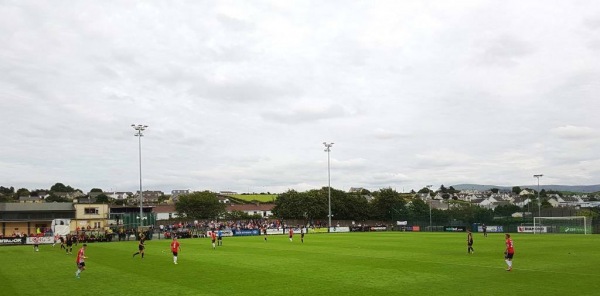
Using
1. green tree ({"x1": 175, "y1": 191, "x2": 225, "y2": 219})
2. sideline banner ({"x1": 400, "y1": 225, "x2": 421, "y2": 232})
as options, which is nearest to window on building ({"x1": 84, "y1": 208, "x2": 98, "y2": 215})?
green tree ({"x1": 175, "y1": 191, "x2": 225, "y2": 219})

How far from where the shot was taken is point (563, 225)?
75.6 metres

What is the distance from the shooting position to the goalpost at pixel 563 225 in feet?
237

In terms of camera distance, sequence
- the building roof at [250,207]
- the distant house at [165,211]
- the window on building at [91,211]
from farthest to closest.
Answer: the building roof at [250,207] → the distant house at [165,211] → the window on building at [91,211]

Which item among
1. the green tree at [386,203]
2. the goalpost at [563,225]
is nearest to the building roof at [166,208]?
the green tree at [386,203]

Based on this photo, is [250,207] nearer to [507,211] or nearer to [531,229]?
[507,211]

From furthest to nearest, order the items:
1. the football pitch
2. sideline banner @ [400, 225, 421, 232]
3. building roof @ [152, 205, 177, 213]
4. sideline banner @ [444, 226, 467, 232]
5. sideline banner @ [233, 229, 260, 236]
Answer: building roof @ [152, 205, 177, 213] → sideline banner @ [400, 225, 421, 232] → sideline banner @ [444, 226, 467, 232] → sideline banner @ [233, 229, 260, 236] → the football pitch

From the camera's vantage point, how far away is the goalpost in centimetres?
7212

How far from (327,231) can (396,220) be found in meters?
20.8

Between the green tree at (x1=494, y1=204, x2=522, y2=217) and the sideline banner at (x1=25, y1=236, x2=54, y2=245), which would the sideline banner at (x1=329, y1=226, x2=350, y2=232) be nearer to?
the green tree at (x1=494, y1=204, x2=522, y2=217)

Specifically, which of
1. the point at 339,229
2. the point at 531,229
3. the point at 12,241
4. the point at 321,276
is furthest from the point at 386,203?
the point at 321,276

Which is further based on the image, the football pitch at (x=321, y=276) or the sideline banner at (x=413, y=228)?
the sideline banner at (x=413, y=228)

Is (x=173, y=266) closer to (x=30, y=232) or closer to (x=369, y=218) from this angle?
(x=30, y=232)

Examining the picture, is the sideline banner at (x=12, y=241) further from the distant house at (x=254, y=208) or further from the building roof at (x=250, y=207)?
the distant house at (x=254, y=208)

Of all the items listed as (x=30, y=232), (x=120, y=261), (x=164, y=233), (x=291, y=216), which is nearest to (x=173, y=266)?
(x=120, y=261)
